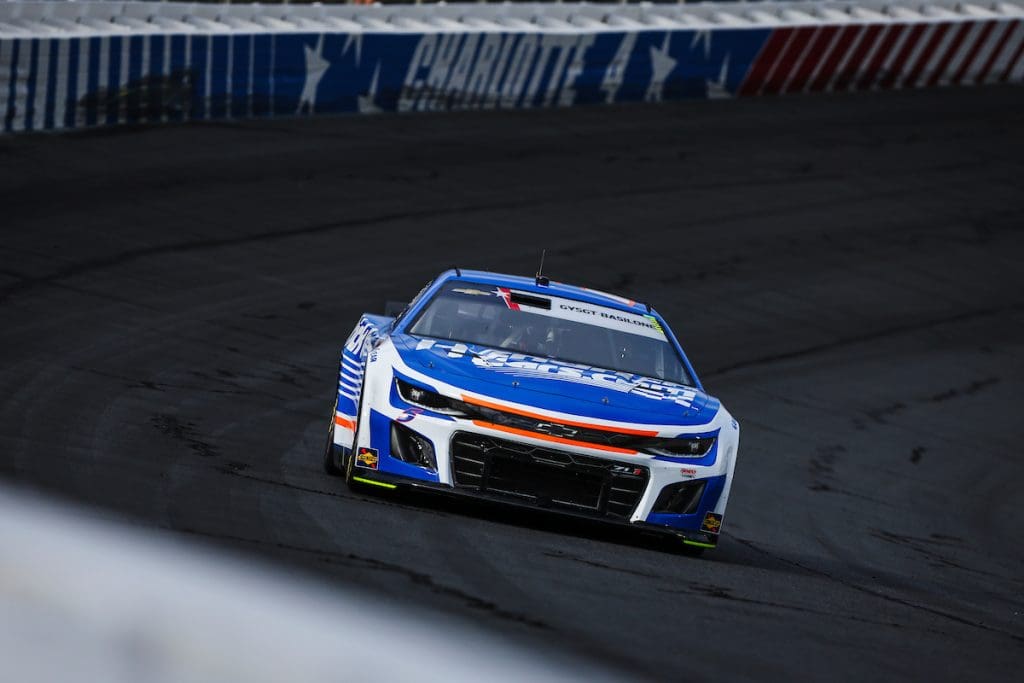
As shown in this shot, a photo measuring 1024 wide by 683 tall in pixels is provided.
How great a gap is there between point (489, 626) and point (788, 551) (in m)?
3.64

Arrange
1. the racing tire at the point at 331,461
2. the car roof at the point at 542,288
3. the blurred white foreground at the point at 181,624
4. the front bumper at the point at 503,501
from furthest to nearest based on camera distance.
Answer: the car roof at the point at 542,288 < the racing tire at the point at 331,461 < the front bumper at the point at 503,501 < the blurred white foreground at the point at 181,624

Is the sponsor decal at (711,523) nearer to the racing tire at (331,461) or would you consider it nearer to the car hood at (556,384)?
the car hood at (556,384)

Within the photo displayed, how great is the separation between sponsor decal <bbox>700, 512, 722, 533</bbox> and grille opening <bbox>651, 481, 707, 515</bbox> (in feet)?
0.27

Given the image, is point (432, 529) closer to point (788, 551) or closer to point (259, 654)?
point (788, 551)

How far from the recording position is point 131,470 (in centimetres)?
786

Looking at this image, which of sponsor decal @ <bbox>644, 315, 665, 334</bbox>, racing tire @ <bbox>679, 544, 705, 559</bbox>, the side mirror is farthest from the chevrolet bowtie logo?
sponsor decal @ <bbox>644, 315, 665, 334</bbox>

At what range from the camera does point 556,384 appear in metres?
7.99

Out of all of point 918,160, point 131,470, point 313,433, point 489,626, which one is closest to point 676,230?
point 918,160

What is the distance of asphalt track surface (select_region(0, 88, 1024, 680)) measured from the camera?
22.0ft

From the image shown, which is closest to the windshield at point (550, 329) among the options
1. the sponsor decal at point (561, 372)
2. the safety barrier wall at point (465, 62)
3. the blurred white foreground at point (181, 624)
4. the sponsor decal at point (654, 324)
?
the sponsor decal at point (654, 324)

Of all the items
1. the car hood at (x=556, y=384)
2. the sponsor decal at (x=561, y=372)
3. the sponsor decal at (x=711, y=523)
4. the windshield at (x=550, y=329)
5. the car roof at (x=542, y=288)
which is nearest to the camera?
the car hood at (x=556, y=384)

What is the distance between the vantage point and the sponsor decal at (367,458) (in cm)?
784

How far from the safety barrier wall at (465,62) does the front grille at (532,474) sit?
11171mm

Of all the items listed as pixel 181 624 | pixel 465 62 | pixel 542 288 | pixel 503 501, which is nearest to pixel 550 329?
pixel 542 288
